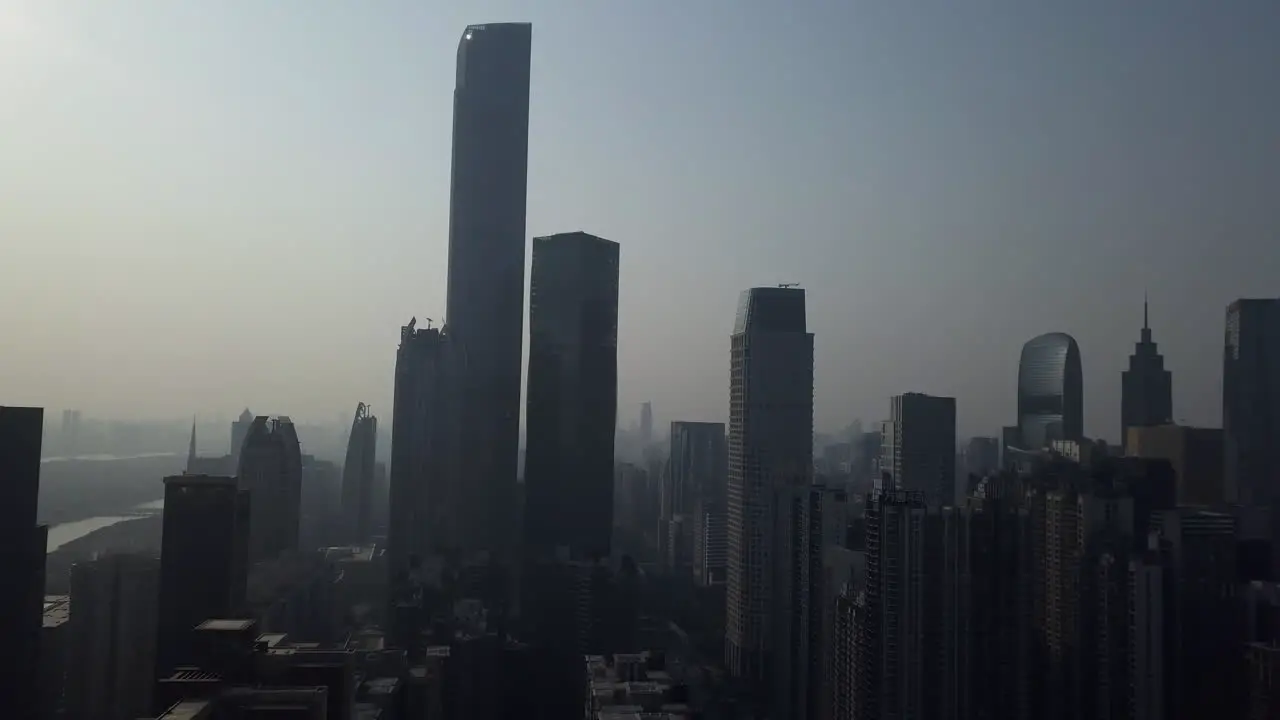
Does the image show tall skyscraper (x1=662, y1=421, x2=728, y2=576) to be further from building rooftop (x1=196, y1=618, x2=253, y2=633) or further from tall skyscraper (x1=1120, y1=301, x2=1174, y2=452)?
building rooftop (x1=196, y1=618, x2=253, y2=633)

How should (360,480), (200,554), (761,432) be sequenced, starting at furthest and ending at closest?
1. (360,480)
2. (761,432)
3. (200,554)

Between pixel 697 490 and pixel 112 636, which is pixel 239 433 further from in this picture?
pixel 697 490

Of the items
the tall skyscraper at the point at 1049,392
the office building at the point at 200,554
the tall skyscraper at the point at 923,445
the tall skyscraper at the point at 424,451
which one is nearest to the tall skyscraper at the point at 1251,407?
the tall skyscraper at the point at 1049,392

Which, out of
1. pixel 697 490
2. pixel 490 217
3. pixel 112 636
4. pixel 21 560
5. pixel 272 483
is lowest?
pixel 112 636

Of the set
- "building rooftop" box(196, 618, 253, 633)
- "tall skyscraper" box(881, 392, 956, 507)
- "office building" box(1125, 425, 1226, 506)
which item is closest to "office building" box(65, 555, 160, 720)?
"building rooftop" box(196, 618, 253, 633)

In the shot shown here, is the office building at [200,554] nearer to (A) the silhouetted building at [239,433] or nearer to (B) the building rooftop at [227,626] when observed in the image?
(A) the silhouetted building at [239,433]

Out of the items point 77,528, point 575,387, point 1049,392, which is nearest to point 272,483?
point 77,528
